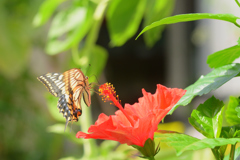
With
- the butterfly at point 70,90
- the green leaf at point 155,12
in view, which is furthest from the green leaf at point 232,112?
the green leaf at point 155,12

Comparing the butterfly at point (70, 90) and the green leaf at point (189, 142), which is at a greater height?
the butterfly at point (70, 90)

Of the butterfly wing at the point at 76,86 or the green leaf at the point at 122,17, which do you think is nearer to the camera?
the butterfly wing at the point at 76,86

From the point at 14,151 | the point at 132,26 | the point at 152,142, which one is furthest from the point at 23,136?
the point at 152,142

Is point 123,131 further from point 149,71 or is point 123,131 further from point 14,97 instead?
point 149,71

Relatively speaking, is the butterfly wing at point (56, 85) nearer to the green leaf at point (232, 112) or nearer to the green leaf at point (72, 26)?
the green leaf at point (232, 112)

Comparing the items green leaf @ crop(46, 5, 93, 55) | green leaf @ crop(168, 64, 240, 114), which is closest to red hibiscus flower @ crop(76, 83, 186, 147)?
green leaf @ crop(168, 64, 240, 114)

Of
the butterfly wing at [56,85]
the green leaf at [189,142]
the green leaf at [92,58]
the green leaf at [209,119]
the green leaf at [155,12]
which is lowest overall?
the green leaf at [189,142]

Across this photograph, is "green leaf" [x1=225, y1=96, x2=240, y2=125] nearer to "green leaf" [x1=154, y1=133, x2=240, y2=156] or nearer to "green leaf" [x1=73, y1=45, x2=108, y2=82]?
"green leaf" [x1=154, y1=133, x2=240, y2=156]

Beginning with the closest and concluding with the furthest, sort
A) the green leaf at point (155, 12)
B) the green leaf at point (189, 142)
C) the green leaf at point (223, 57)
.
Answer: the green leaf at point (189, 142) → the green leaf at point (223, 57) → the green leaf at point (155, 12)

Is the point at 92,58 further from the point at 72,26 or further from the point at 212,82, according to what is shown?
the point at 212,82
